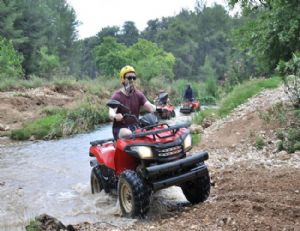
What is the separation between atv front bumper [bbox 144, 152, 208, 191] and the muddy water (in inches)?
28.4

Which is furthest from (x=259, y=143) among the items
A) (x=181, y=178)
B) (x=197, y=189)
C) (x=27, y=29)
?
(x=27, y=29)

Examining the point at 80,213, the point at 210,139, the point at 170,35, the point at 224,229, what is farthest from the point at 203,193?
the point at 170,35

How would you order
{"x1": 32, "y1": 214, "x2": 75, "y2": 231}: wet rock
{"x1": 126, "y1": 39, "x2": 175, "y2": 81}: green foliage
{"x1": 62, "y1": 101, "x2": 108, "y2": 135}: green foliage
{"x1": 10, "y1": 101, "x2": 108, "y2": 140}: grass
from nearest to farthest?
1. {"x1": 32, "y1": 214, "x2": 75, "y2": 231}: wet rock
2. {"x1": 10, "y1": 101, "x2": 108, "y2": 140}: grass
3. {"x1": 62, "y1": 101, "x2": 108, "y2": 135}: green foliage
4. {"x1": 126, "y1": 39, "x2": 175, "y2": 81}: green foliage

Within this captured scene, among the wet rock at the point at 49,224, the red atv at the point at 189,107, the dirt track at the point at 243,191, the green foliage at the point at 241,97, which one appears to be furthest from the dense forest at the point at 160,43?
the wet rock at the point at 49,224

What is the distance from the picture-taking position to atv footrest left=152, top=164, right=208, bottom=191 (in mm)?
6172

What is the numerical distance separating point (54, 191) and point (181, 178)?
449 cm

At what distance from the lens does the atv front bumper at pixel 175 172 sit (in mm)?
6105

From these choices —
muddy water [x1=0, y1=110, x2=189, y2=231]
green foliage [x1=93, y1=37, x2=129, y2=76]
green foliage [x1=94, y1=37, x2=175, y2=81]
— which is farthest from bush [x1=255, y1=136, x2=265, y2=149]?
green foliage [x1=93, y1=37, x2=129, y2=76]

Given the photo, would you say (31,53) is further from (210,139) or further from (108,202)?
(108,202)

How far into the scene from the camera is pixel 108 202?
8.03 m

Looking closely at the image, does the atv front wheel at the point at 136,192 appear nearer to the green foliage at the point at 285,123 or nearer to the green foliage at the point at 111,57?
the green foliage at the point at 285,123

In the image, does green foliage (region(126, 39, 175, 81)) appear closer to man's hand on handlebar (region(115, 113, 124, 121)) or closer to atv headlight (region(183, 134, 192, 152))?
man's hand on handlebar (region(115, 113, 124, 121))

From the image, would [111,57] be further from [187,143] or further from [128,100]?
[187,143]

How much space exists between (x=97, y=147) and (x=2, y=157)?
8042 millimetres
